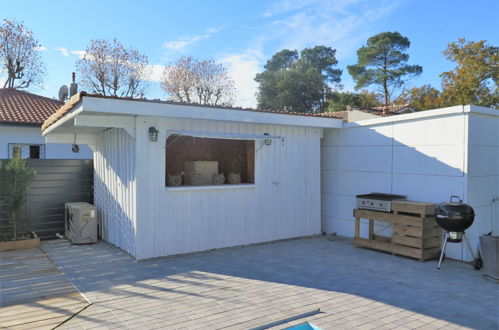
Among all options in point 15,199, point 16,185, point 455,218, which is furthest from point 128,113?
point 455,218

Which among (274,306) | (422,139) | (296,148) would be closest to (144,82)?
(296,148)

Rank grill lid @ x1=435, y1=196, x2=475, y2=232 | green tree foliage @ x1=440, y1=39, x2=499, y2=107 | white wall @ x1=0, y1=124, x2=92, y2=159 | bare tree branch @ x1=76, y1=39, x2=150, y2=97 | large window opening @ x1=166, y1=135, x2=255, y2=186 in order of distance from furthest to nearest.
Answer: bare tree branch @ x1=76, y1=39, x2=150, y2=97 → green tree foliage @ x1=440, y1=39, x2=499, y2=107 → white wall @ x1=0, y1=124, x2=92, y2=159 → large window opening @ x1=166, y1=135, x2=255, y2=186 → grill lid @ x1=435, y1=196, x2=475, y2=232

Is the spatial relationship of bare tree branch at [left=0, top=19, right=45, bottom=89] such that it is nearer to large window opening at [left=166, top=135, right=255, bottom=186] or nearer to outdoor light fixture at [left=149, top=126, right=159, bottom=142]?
large window opening at [left=166, top=135, right=255, bottom=186]

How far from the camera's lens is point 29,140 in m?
12.0

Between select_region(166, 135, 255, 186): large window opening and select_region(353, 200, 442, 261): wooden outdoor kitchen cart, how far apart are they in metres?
2.59

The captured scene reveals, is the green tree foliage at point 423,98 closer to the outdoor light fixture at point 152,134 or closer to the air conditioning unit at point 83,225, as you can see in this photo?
the outdoor light fixture at point 152,134

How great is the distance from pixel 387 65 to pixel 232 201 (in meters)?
24.6

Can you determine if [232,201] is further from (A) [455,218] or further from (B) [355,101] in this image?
(B) [355,101]

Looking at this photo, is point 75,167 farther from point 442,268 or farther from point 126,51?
point 126,51

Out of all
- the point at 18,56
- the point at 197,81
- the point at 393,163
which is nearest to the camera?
the point at 393,163

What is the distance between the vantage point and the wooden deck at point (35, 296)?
11.9 ft

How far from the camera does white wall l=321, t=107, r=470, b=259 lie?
19.6ft

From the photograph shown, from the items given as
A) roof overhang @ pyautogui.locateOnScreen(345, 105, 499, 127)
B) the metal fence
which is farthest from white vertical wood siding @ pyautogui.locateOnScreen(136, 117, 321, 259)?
the metal fence

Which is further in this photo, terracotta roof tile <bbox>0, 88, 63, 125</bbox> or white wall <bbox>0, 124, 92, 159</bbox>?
terracotta roof tile <bbox>0, 88, 63, 125</bbox>
